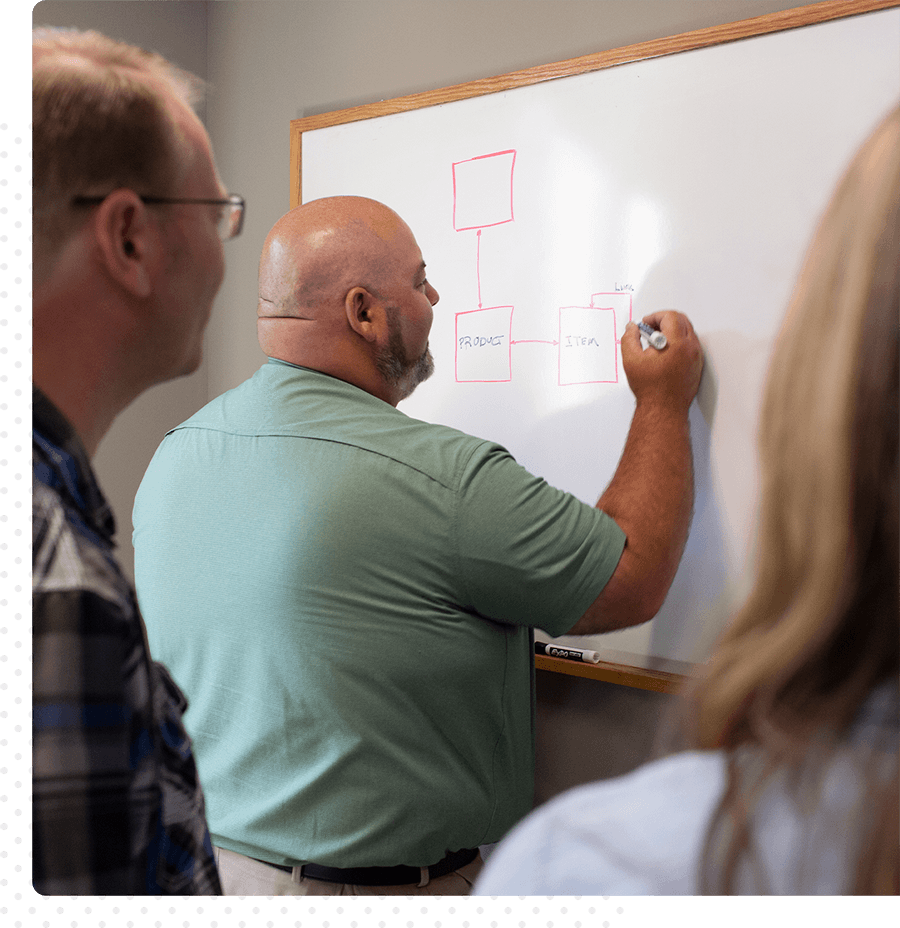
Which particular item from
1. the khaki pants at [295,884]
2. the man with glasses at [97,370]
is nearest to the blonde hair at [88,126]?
the man with glasses at [97,370]

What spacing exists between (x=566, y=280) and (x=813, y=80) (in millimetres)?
345

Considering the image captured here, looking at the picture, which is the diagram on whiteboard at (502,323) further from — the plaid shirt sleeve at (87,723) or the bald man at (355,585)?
the plaid shirt sleeve at (87,723)

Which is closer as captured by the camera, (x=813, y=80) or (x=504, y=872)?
(x=504, y=872)

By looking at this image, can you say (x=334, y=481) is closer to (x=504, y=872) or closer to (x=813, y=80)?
(x=504, y=872)

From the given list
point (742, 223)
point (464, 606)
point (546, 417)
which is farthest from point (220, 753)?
point (742, 223)

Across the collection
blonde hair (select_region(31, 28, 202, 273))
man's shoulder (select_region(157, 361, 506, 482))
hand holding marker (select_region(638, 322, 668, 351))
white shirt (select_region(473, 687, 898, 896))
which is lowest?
white shirt (select_region(473, 687, 898, 896))

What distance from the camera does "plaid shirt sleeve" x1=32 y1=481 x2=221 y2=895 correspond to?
389 millimetres

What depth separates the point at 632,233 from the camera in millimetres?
980

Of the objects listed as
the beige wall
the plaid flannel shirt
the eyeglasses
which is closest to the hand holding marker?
the beige wall

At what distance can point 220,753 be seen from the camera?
0.84m

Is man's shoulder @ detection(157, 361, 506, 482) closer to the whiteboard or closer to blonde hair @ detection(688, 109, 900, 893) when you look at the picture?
the whiteboard

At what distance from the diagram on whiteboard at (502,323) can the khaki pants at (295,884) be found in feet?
1.99

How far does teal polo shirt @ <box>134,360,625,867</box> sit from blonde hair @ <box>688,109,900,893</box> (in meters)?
0.41

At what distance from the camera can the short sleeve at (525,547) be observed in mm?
732
